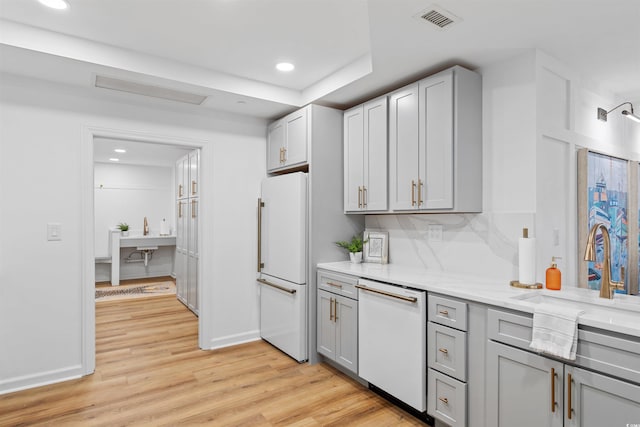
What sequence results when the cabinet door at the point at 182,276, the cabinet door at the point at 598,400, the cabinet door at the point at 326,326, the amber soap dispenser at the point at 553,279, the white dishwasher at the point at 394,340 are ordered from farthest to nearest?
1. the cabinet door at the point at 182,276
2. the cabinet door at the point at 326,326
3. the white dishwasher at the point at 394,340
4. the amber soap dispenser at the point at 553,279
5. the cabinet door at the point at 598,400

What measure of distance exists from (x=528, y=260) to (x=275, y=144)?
8.46 feet

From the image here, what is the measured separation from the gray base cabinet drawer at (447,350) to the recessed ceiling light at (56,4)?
2918 millimetres

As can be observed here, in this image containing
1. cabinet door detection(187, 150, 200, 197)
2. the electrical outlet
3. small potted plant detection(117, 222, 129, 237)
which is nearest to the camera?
the electrical outlet

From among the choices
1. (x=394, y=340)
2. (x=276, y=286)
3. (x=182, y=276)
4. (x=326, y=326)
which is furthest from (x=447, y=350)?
(x=182, y=276)

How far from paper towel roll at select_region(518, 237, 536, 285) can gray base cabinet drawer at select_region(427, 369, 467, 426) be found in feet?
2.44

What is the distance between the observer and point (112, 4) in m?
2.14

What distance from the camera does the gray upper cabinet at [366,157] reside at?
3014 mm

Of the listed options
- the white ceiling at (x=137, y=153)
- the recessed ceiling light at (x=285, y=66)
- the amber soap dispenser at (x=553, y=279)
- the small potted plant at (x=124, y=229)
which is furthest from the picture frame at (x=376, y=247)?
the small potted plant at (x=124, y=229)

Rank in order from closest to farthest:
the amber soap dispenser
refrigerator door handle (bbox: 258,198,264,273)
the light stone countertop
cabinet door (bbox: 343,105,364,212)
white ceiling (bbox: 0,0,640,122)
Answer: the light stone countertop, white ceiling (bbox: 0,0,640,122), the amber soap dispenser, cabinet door (bbox: 343,105,364,212), refrigerator door handle (bbox: 258,198,264,273)

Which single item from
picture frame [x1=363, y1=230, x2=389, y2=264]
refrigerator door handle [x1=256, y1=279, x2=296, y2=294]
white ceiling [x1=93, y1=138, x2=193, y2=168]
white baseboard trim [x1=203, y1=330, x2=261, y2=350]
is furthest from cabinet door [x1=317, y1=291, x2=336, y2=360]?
white ceiling [x1=93, y1=138, x2=193, y2=168]

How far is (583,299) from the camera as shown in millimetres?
1963

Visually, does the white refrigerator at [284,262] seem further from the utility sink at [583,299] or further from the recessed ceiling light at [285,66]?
the utility sink at [583,299]

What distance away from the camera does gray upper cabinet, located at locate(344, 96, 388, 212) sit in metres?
3.01

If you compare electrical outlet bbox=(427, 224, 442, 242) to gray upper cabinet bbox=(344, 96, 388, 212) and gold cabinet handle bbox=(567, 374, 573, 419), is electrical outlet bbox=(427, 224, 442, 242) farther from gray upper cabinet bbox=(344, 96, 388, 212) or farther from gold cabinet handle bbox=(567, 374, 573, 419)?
gold cabinet handle bbox=(567, 374, 573, 419)
